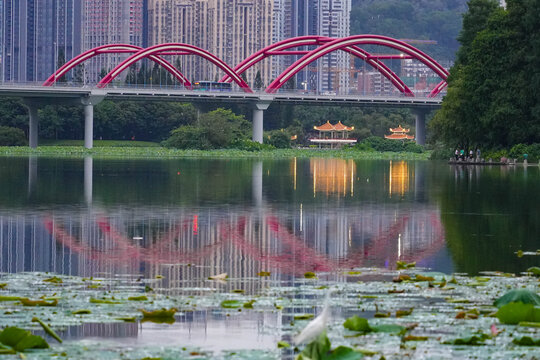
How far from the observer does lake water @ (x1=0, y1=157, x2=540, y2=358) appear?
40.1ft

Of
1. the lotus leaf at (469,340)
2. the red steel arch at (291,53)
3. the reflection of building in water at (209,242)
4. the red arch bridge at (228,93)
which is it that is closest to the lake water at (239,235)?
the reflection of building in water at (209,242)

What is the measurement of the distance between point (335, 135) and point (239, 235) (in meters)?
132

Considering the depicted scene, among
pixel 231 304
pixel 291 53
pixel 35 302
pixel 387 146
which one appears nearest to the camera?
pixel 35 302

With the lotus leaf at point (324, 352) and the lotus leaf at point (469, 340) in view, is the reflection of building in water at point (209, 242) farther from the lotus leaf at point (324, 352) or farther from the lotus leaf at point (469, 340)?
the lotus leaf at point (324, 352)

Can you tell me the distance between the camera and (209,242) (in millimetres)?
17094

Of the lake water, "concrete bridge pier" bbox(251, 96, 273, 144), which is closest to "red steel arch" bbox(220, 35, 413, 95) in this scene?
"concrete bridge pier" bbox(251, 96, 273, 144)

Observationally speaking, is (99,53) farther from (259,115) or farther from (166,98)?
(259,115)

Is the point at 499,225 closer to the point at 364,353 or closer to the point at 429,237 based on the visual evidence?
the point at 429,237

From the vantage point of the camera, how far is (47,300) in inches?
423

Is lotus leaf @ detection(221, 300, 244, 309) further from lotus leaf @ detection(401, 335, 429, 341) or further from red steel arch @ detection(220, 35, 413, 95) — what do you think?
red steel arch @ detection(220, 35, 413, 95)

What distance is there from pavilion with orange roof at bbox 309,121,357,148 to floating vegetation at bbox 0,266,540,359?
436ft

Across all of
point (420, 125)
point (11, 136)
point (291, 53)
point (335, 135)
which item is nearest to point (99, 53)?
point (11, 136)

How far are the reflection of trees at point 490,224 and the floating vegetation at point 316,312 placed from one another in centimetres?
183

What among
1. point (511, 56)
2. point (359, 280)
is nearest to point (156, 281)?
point (359, 280)
